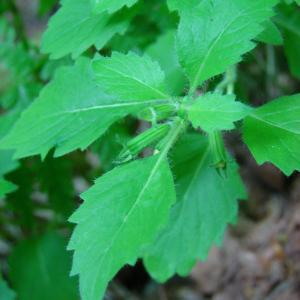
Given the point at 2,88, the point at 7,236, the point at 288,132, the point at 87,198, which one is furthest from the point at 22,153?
the point at 2,88

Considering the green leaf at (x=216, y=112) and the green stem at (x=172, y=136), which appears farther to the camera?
the green stem at (x=172, y=136)

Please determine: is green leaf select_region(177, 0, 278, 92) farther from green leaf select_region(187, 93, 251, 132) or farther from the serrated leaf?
the serrated leaf

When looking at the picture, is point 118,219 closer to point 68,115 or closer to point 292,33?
point 68,115

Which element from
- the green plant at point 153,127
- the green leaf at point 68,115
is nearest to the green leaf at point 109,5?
the green plant at point 153,127

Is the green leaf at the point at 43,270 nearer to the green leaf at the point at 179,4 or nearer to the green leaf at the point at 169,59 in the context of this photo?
the green leaf at the point at 169,59

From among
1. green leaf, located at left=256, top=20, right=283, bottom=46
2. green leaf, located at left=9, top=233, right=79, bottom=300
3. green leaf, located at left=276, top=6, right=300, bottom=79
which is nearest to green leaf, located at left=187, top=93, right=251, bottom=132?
green leaf, located at left=256, top=20, right=283, bottom=46

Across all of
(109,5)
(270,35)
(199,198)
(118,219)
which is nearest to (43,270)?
(199,198)

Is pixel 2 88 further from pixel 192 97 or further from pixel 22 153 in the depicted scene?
pixel 192 97
